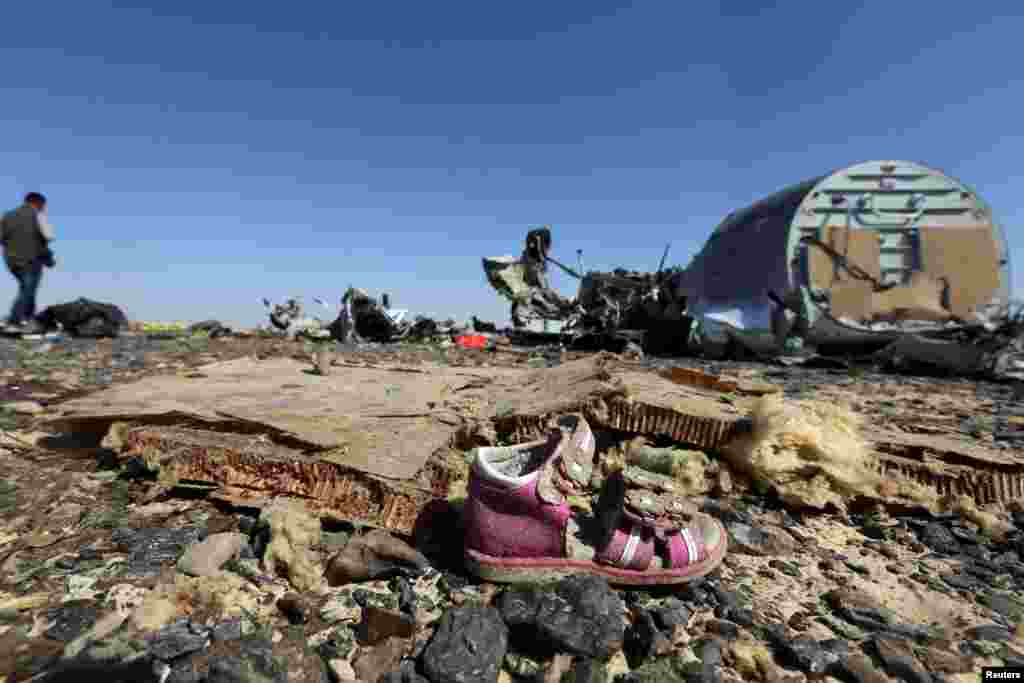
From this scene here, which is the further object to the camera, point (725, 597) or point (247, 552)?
point (247, 552)

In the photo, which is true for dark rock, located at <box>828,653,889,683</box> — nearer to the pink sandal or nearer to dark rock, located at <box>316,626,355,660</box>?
the pink sandal

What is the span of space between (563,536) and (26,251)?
11.7m

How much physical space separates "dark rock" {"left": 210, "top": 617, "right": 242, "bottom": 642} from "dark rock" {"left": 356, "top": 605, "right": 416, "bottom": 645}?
322 mm

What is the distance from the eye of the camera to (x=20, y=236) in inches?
324

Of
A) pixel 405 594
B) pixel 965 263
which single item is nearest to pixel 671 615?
pixel 405 594

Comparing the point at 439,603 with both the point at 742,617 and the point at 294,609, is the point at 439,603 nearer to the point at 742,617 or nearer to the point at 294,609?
the point at 294,609

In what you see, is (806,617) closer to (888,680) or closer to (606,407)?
(888,680)

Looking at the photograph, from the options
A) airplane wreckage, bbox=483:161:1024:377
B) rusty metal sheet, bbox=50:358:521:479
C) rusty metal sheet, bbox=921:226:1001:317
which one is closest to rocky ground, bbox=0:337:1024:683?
rusty metal sheet, bbox=50:358:521:479

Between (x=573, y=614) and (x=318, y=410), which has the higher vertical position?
(x=318, y=410)

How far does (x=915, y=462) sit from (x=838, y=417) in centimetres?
37

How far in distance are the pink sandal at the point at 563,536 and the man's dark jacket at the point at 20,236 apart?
11.3 meters

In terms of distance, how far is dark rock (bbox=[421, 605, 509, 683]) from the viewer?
1145 millimetres

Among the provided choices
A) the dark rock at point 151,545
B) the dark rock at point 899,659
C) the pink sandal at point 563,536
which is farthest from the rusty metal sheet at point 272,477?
the dark rock at point 899,659

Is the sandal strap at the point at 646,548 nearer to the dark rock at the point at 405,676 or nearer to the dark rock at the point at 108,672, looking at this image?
the dark rock at the point at 405,676
